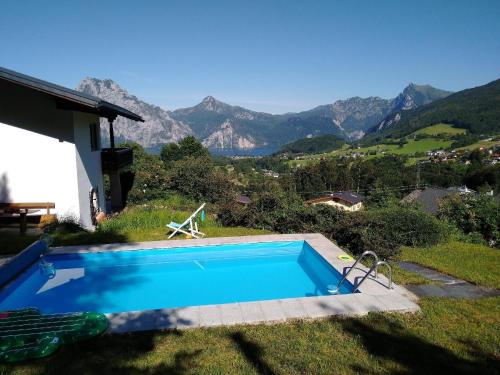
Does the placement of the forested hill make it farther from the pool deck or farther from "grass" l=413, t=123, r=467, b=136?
the pool deck

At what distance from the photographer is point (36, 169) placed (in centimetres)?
1145

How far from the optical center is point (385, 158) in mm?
90125

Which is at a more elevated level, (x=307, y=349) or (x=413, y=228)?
(x=413, y=228)

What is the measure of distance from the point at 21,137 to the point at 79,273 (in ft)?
17.7

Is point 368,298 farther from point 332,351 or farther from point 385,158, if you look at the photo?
point 385,158

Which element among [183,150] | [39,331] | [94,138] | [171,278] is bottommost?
[171,278]

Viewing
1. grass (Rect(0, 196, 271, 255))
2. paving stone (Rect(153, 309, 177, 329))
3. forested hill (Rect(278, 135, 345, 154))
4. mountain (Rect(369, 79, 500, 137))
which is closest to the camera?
paving stone (Rect(153, 309, 177, 329))

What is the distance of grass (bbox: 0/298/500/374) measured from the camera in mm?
4059

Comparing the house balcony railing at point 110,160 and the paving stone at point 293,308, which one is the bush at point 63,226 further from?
the paving stone at point 293,308

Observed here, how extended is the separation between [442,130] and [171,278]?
432 feet

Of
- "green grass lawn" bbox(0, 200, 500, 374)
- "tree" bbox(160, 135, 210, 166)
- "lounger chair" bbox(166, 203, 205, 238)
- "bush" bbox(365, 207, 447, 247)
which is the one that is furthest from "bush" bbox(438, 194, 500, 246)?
"tree" bbox(160, 135, 210, 166)

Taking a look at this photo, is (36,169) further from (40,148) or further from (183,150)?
(183,150)

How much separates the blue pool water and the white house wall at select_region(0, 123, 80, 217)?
12.3 ft

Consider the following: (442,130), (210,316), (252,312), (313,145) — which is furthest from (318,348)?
(313,145)
